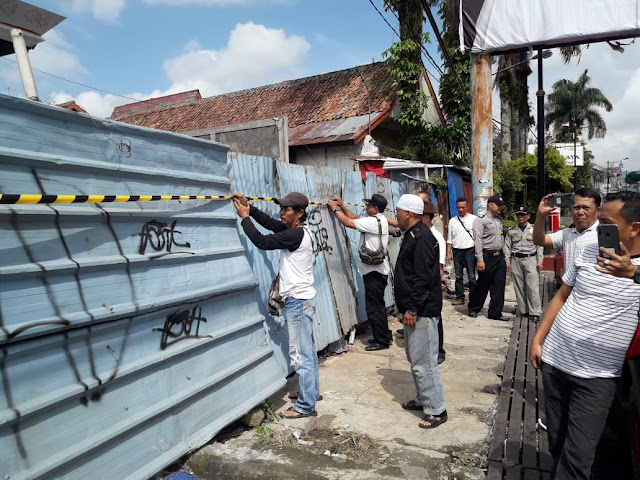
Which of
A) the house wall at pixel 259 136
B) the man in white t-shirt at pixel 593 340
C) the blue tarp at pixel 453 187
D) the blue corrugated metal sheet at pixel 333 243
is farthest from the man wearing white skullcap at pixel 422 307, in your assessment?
the blue tarp at pixel 453 187

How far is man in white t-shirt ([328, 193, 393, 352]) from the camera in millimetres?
5832

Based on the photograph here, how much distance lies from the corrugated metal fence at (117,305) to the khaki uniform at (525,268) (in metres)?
4.73

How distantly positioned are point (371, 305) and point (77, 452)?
13.2ft

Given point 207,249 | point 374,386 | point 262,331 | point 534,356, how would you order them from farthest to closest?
point 374,386, point 262,331, point 207,249, point 534,356

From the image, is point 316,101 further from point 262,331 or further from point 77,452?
point 77,452

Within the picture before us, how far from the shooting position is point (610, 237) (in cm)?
225

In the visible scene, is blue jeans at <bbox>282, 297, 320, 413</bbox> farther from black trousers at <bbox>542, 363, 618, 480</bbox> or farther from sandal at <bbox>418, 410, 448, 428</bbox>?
black trousers at <bbox>542, 363, 618, 480</bbox>

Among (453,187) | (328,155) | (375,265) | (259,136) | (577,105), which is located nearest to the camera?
(375,265)

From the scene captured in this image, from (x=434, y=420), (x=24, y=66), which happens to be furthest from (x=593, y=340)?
(x=24, y=66)

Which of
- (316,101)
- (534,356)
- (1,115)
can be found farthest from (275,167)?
(316,101)

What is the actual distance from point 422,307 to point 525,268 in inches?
161

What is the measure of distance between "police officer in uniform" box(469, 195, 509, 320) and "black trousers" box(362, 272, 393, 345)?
7.50 feet

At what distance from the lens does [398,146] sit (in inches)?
619

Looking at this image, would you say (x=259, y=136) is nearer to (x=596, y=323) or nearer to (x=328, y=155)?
(x=596, y=323)
